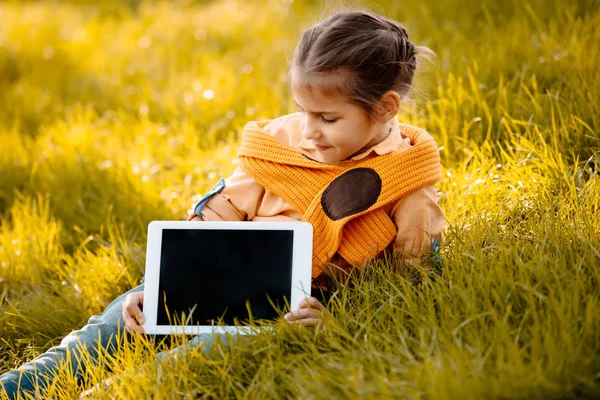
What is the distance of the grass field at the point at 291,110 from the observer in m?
2.13

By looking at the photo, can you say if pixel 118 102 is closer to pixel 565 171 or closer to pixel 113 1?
pixel 113 1

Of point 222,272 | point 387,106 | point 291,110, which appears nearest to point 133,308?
point 222,272

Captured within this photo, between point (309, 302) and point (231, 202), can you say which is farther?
point (231, 202)

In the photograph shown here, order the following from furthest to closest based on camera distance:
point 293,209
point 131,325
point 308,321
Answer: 1. point 293,209
2. point 131,325
3. point 308,321

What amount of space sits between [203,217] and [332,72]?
31.0 inches

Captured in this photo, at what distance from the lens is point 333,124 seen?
2.62m

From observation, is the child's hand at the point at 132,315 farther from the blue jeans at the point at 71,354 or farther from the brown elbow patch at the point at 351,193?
the brown elbow patch at the point at 351,193

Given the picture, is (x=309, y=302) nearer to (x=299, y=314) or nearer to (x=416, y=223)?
(x=299, y=314)

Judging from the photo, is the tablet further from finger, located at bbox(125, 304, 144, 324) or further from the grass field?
the grass field

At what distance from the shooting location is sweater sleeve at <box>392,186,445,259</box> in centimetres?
268

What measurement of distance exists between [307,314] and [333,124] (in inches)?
27.1

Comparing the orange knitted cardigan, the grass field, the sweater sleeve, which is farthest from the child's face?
the grass field

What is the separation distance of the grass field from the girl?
5.5 inches

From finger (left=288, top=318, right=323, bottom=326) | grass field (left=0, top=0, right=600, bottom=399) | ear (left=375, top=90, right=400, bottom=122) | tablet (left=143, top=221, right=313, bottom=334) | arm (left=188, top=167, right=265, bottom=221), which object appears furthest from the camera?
arm (left=188, top=167, right=265, bottom=221)
